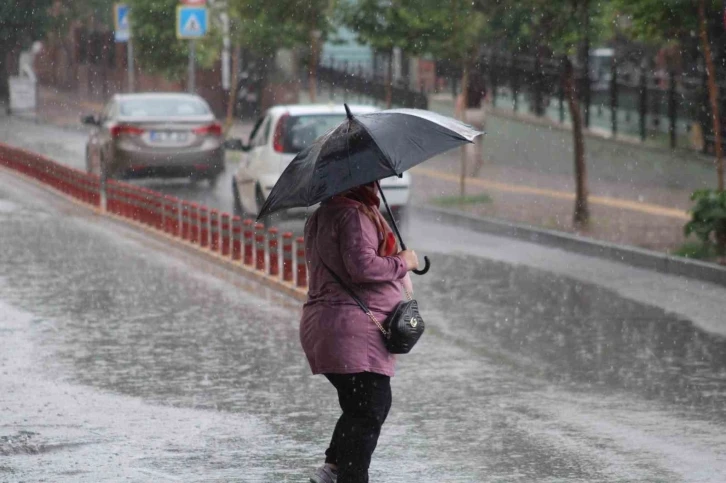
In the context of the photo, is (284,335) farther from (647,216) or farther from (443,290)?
(647,216)

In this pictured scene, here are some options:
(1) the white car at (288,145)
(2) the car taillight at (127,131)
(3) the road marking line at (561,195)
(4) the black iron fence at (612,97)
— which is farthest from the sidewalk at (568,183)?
(2) the car taillight at (127,131)

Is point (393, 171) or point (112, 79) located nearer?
point (393, 171)

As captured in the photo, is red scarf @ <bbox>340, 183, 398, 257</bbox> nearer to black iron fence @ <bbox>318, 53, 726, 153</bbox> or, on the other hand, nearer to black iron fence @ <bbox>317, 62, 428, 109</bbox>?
black iron fence @ <bbox>318, 53, 726, 153</bbox>

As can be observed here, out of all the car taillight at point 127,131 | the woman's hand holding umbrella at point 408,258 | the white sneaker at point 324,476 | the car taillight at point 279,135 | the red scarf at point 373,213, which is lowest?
the car taillight at point 127,131

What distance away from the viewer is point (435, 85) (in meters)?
39.7

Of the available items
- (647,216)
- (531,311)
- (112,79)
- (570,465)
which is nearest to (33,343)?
(531,311)

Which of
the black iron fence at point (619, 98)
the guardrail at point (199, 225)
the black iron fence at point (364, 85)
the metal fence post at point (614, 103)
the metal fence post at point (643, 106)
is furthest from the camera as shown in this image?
the black iron fence at point (364, 85)

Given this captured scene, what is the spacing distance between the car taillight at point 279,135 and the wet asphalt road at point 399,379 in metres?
2.44

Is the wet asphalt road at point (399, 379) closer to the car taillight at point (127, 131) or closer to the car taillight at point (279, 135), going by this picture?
the car taillight at point (279, 135)

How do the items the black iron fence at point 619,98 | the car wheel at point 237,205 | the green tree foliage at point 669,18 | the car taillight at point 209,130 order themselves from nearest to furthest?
the green tree foliage at point 669,18 < the car wheel at point 237,205 < the car taillight at point 209,130 < the black iron fence at point 619,98

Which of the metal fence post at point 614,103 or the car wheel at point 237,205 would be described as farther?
the metal fence post at point 614,103

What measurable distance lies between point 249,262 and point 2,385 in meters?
5.90

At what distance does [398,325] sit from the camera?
6.28 m

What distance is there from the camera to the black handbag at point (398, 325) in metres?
6.29
